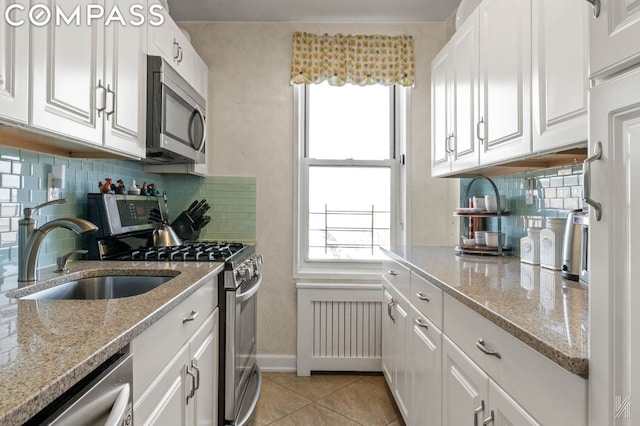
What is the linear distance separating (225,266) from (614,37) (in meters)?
1.66

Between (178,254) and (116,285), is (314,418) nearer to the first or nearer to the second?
(178,254)

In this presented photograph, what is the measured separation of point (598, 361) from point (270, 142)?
2586 millimetres

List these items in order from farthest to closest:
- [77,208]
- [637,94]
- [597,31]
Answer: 1. [77,208]
2. [597,31]
3. [637,94]

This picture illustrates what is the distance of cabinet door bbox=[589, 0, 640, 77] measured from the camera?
0.64m

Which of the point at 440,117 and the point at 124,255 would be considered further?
the point at 440,117

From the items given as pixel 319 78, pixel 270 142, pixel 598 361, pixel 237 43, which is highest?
pixel 237 43

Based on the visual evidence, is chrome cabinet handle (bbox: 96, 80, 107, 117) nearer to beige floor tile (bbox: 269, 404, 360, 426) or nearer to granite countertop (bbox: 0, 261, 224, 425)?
granite countertop (bbox: 0, 261, 224, 425)

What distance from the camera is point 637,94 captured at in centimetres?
61

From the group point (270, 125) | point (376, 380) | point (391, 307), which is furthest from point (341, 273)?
point (270, 125)

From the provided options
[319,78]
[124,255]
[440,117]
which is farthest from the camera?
[319,78]

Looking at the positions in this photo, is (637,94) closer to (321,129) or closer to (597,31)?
(597,31)

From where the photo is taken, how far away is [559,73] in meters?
1.31

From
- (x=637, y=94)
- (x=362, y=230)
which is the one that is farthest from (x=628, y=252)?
(x=362, y=230)

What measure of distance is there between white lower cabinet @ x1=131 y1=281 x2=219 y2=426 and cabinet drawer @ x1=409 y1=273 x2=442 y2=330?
929mm
